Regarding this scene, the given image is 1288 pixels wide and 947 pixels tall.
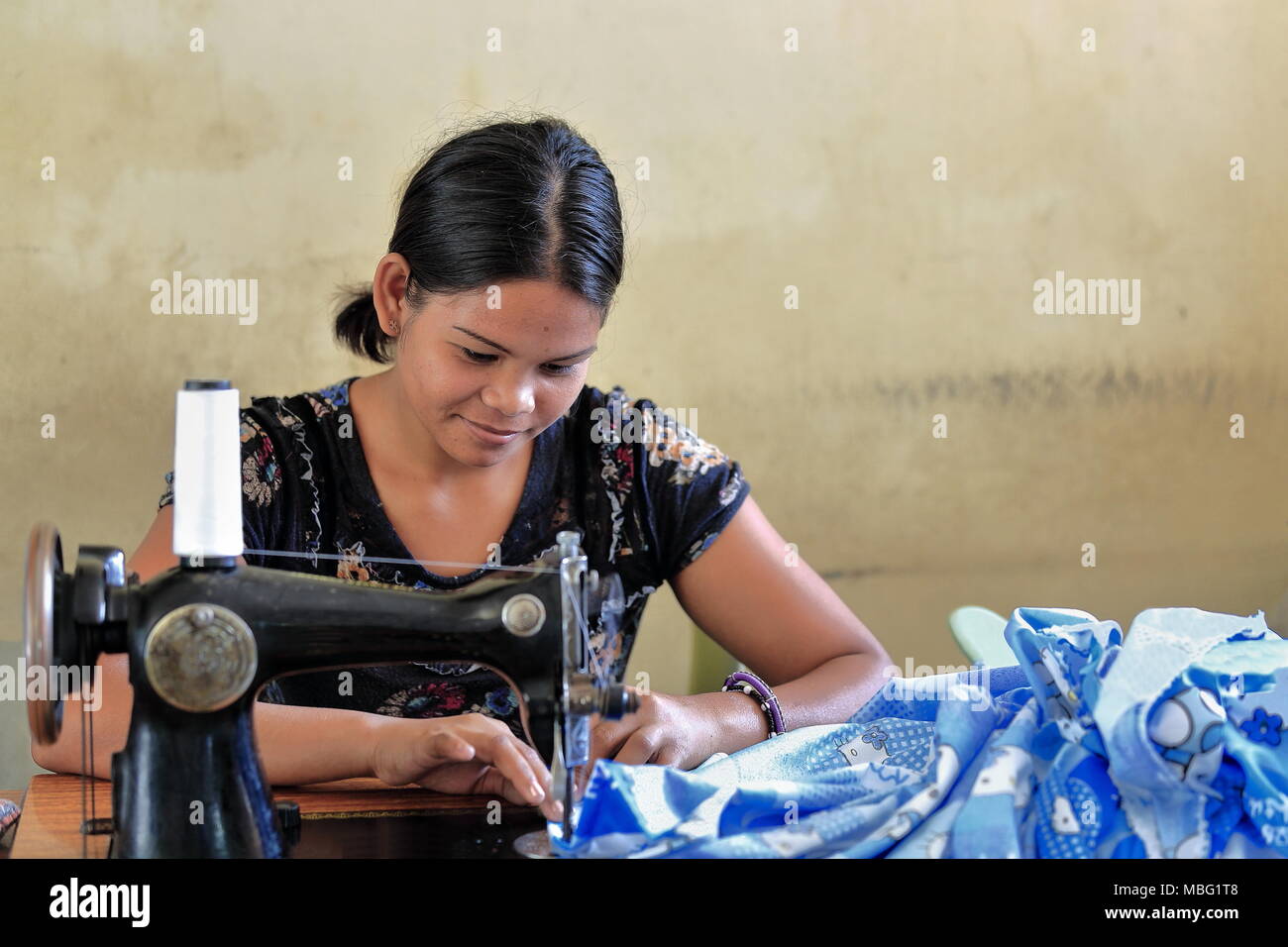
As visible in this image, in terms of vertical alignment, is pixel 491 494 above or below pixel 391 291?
below

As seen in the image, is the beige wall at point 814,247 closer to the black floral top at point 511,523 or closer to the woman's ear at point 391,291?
the black floral top at point 511,523

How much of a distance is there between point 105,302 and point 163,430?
1.03ft

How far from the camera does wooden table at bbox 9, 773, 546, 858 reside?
1347 millimetres

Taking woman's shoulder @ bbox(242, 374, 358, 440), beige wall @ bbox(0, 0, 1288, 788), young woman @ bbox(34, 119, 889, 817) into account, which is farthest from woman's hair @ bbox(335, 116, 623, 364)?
beige wall @ bbox(0, 0, 1288, 788)

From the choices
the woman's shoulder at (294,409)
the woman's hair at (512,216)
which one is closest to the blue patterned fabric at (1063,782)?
the woman's hair at (512,216)

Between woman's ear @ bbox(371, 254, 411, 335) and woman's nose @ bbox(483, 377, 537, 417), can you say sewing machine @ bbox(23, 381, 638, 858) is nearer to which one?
woman's nose @ bbox(483, 377, 537, 417)

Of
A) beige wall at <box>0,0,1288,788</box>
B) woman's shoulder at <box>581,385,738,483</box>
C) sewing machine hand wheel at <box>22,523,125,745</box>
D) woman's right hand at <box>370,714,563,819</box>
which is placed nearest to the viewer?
sewing machine hand wheel at <box>22,523,125,745</box>

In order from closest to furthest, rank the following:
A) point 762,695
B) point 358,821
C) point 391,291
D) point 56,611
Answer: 1. point 56,611
2. point 358,821
3. point 762,695
4. point 391,291

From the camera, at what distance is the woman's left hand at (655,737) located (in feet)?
5.36

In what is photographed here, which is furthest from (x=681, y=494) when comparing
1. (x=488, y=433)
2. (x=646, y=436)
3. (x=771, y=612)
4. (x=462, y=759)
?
(x=462, y=759)

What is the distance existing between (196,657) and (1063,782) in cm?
78

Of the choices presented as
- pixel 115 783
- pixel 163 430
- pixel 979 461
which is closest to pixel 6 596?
pixel 163 430

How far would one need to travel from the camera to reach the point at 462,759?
151 cm

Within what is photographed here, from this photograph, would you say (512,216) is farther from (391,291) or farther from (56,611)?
(56,611)
